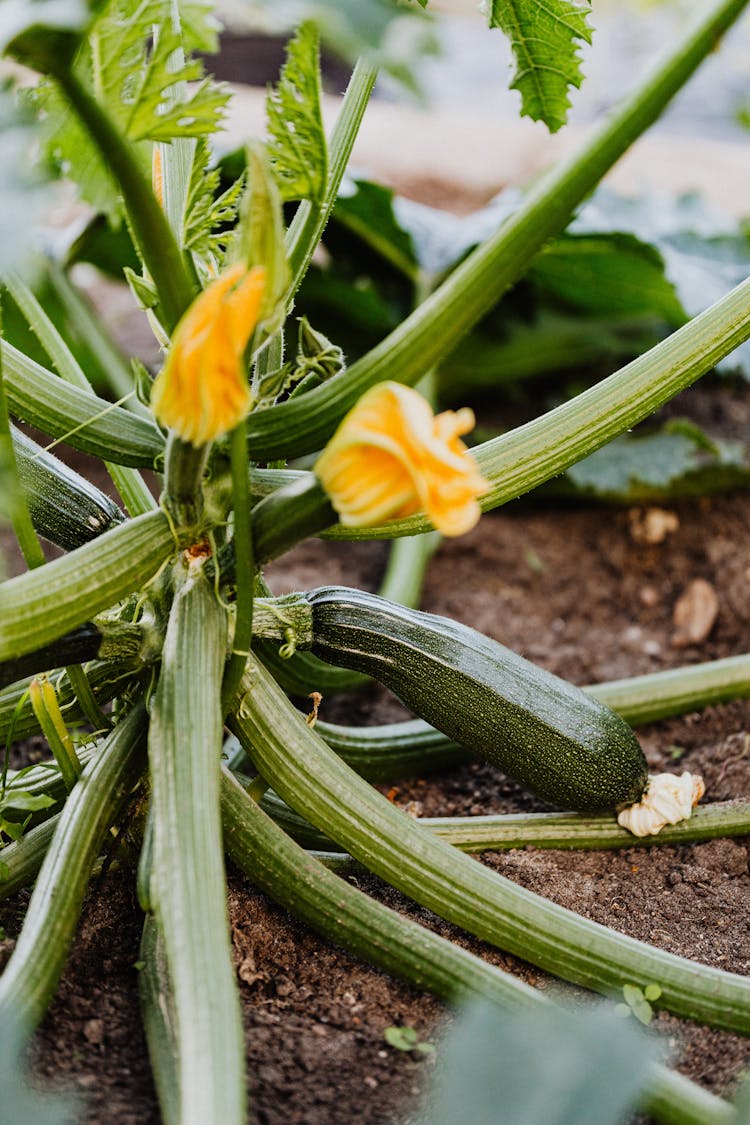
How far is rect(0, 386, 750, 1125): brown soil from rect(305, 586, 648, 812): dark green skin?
0.15m

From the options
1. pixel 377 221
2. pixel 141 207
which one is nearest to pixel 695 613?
pixel 377 221

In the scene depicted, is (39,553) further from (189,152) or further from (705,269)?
(705,269)

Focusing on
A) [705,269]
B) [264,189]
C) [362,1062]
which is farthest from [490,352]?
[362,1062]

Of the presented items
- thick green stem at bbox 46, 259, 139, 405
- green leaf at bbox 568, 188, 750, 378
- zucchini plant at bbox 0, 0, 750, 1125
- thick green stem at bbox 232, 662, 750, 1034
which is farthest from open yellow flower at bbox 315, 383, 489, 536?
green leaf at bbox 568, 188, 750, 378

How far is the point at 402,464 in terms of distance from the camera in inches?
37.1

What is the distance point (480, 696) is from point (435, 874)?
10.4 inches

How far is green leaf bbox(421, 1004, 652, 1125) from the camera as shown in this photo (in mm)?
723

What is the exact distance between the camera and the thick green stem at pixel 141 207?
91 centimetres

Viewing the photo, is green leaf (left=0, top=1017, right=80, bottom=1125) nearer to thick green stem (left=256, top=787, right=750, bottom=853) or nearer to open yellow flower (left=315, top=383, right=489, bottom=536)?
open yellow flower (left=315, top=383, right=489, bottom=536)

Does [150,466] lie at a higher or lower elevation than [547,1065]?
higher

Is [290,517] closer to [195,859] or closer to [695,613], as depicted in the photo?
[195,859]

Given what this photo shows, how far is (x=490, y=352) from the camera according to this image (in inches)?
105

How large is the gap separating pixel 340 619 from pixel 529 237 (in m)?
0.57

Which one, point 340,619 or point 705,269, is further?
point 705,269
